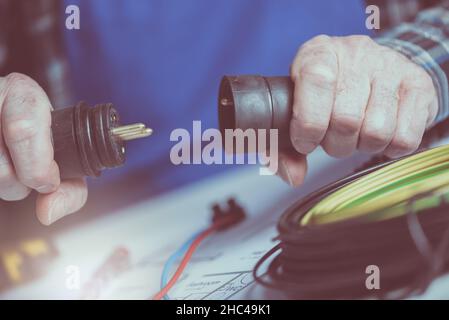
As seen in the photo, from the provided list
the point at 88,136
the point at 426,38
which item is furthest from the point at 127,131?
the point at 426,38

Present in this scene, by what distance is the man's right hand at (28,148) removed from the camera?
52cm

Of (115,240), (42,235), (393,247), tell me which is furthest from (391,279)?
(42,235)

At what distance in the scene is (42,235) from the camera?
31.9 inches

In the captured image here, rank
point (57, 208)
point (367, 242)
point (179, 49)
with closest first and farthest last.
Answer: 1. point (367, 242)
2. point (57, 208)
3. point (179, 49)

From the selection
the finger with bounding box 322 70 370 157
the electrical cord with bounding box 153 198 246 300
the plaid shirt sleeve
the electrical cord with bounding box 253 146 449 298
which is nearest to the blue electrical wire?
the electrical cord with bounding box 153 198 246 300

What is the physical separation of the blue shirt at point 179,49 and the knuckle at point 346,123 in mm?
315

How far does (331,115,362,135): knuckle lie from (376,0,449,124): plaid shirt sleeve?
193 millimetres

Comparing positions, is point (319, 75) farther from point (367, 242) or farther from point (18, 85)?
point (18, 85)

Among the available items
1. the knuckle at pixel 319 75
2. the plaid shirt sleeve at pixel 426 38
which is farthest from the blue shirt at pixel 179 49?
the knuckle at pixel 319 75

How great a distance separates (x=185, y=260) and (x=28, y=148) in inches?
9.5

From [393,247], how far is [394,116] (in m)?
0.15

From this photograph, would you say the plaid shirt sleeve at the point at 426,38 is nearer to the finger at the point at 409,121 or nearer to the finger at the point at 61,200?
the finger at the point at 409,121

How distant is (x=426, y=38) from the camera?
0.76 meters

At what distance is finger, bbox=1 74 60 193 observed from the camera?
0.52 m
